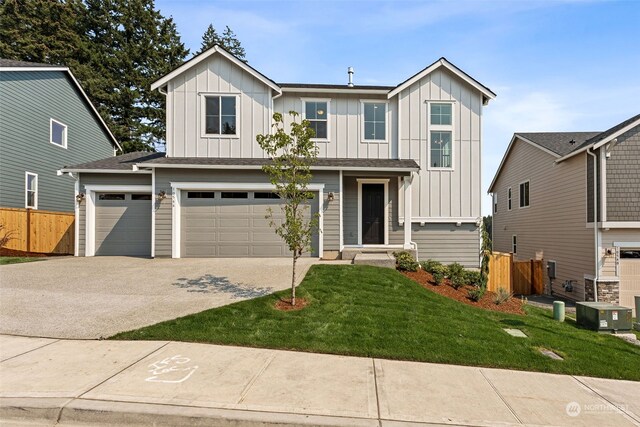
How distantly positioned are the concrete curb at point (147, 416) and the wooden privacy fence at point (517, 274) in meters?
11.6

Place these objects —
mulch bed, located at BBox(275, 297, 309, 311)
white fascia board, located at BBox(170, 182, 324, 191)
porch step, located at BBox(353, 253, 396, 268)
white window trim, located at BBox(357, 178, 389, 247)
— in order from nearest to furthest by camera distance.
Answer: mulch bed, located at BBox(275, 297, 309, 311)
porch step, located at BBox(353, 253, 396, 268)
white fascia board, located at BBox(170, 182, 324, 191)
white window trim, located at BBox(357, 178, 389, 247)

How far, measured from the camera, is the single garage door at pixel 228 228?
471 inches

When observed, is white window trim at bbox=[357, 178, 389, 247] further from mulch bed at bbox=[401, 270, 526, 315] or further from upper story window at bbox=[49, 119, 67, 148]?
upper story window at bbox=[49, 119, 67, 148]

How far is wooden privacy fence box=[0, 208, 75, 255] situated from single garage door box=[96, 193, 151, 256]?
2379mm

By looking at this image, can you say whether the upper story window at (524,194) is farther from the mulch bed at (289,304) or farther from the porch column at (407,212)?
the mulch bed at (289,304)

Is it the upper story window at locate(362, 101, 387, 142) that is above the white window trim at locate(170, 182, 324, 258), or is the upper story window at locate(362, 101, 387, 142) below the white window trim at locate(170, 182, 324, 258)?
above

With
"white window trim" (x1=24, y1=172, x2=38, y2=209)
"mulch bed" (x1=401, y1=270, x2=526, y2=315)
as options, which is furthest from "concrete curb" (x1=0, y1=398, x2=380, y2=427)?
"white window trim" (x1=24, y1=172, x2=38, y2=209)

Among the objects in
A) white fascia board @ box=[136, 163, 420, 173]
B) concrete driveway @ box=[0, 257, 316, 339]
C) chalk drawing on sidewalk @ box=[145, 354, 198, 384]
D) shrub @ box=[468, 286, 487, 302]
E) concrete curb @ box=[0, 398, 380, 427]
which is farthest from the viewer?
white fascia board @ box=[136, 163, 420, 173]

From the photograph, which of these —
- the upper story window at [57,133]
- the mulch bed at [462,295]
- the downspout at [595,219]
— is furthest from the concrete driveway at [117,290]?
the downspout at [595,219]

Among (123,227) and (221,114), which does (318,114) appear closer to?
(221,114)

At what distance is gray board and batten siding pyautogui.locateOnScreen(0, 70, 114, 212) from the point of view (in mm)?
14258

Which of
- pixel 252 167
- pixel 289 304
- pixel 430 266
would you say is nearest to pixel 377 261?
pixel 430 266

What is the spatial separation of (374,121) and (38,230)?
14155 mm

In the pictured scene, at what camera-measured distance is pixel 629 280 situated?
481 inches
